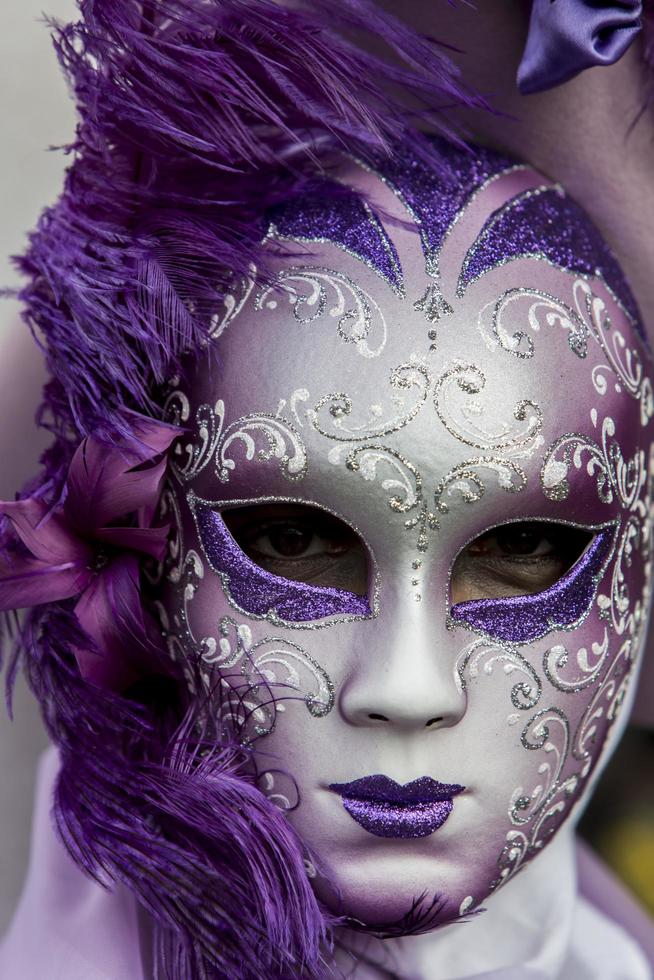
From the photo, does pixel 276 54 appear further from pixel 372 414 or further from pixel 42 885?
pixel 42 885

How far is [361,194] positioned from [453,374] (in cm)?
20

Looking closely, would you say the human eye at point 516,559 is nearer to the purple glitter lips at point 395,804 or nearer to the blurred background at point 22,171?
the purple glitter lips at point 395,804

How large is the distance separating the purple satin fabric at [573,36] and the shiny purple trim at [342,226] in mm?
199

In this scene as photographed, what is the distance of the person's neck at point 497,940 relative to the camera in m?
1.24

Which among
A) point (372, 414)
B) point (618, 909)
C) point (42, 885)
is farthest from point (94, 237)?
point (618, 909)

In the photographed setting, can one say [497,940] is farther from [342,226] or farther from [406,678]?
[342,226]

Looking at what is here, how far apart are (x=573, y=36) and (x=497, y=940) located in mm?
976

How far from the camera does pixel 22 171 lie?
153 cm

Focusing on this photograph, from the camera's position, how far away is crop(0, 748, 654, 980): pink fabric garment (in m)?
1.17

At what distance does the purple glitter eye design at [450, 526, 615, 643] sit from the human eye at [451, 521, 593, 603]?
0.02 metres

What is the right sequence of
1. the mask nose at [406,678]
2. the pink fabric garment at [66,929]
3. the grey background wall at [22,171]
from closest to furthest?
1. the mask nose at [406,678]
2. the pink fabric garment at [66,929]
3. the grey background wall at [22,171]

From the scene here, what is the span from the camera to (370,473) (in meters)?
1.00

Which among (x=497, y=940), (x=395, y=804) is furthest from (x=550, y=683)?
(x=497, y=940)

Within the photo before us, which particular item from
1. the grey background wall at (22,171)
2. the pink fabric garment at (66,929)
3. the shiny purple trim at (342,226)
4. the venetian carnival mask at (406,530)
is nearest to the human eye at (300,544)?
the venetian carnival mask at (406,530)
